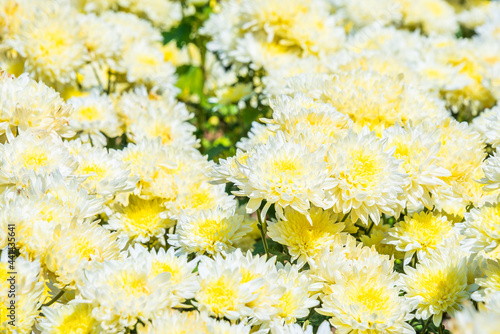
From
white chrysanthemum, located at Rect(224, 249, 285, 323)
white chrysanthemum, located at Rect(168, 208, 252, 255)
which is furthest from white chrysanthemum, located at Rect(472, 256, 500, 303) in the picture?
white chrysanthemum, located at Rect(168, 208, 252, 255)

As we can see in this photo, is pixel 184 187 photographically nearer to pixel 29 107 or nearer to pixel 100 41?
pixel 29 107

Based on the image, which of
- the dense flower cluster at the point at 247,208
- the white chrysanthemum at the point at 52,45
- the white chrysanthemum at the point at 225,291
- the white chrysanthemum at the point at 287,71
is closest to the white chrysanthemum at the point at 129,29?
the dense flower cluster at the point at 247,208

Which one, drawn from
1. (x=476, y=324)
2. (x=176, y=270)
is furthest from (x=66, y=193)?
(x=476, y=324)

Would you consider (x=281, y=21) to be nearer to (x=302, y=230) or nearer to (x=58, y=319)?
(x=302, y=230)

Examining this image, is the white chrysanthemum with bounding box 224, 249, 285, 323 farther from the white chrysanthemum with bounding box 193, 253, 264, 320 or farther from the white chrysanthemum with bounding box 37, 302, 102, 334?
the white chrysanthemum with bounding box 37, 302, 102, 334

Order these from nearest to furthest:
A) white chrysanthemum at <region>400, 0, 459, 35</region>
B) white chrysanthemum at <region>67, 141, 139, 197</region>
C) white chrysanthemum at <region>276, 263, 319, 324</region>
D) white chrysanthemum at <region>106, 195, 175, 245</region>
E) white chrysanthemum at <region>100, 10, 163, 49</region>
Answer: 1. white chrysanthemum at <region>276, 263, 319, 324</region>
2. white chrysanthemum at <region>67, 141, 139, 197</region>
3. white chrysanthemum at <region>106, 195, 175, 245</region>
4. white chrysanthemum at <region>100, 10, 163, 49</region>
5. white chrysanthemum at <region>400, 0, 459, 35</region>

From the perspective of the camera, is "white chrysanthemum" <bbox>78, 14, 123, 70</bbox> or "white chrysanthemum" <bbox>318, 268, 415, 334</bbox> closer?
"white chrysanthemum" <bbox>318, 268, 415, 334</bbox>

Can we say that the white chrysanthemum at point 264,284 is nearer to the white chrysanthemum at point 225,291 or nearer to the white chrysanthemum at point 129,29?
the white chrysanthemum at point 225,291

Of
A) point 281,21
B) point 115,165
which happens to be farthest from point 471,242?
point 281,21
